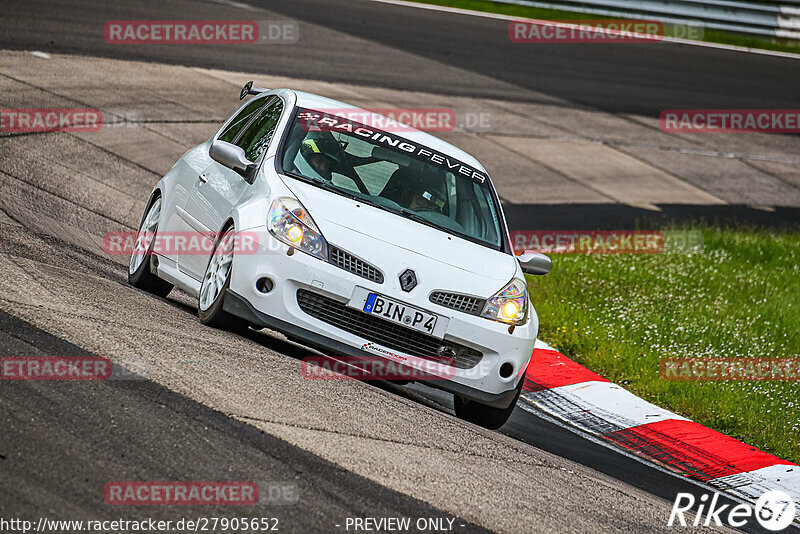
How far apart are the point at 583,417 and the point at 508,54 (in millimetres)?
17392

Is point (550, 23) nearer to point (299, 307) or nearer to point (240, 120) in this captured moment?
point (240, 120)

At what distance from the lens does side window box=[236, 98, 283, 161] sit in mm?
7680

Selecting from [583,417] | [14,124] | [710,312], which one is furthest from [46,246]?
[710,312]

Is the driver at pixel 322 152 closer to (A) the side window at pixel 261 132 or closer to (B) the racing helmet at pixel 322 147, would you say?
(B) the racing helmet at pixel 322 147

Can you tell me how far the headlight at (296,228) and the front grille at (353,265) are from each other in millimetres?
48

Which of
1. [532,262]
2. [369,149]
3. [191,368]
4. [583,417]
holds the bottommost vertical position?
[583,417]

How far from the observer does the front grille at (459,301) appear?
663 centimetres

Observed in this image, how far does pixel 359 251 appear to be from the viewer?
21.6 ft

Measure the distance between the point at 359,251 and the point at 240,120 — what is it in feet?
8.36

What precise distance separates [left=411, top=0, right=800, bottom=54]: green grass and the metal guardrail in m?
0.15

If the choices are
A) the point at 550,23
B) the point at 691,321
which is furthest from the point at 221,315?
the point at 550,23

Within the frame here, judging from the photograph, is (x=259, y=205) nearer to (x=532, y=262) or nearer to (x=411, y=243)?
(x=411, y=243)

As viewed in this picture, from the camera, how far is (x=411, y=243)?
6828 mm

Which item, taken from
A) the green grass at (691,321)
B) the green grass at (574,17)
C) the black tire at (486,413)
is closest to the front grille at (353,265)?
the black tire at (486,413)
